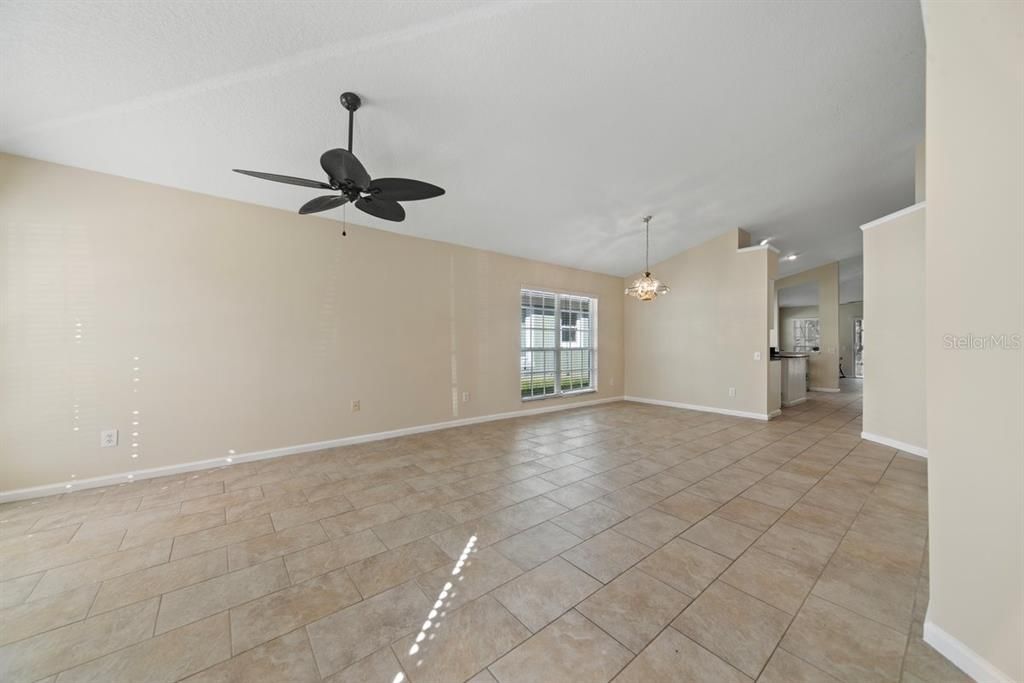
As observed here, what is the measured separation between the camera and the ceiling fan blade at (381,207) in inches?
102

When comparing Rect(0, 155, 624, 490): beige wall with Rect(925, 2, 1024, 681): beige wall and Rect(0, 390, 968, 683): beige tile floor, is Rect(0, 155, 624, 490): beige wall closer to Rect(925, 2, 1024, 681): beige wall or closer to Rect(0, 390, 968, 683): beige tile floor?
Rect(0, 390, 968, 683): beige tile floor

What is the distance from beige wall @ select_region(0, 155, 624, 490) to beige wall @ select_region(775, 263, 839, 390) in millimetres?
9307

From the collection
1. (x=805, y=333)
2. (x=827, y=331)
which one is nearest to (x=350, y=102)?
(x=827, y=331)

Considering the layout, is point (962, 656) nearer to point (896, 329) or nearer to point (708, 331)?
point (896, 329)

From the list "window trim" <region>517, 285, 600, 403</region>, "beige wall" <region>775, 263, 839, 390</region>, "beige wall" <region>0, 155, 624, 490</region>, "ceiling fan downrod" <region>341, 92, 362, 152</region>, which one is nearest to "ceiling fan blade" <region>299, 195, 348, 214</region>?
"ceiling fan downrod" <region>341, 92, 362, 152</region>

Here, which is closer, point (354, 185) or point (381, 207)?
point (354, 185)

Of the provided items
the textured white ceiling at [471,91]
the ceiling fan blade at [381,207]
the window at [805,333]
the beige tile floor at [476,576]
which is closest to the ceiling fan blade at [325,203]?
the ceiling fan blade at [381,207]

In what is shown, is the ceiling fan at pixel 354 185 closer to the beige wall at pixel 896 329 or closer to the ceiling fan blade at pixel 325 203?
the ceiling fan blade at pixel 325 203

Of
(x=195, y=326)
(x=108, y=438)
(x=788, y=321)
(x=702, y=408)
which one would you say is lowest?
(x=702, y=408)

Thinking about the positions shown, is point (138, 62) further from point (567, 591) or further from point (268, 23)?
point (567, 591)

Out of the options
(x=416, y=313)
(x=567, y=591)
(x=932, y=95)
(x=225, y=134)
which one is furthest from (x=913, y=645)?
(x=225, y=134)

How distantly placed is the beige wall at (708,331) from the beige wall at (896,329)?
46.7 inches

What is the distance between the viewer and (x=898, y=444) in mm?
4039

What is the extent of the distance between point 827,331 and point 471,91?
1028 centimetres
